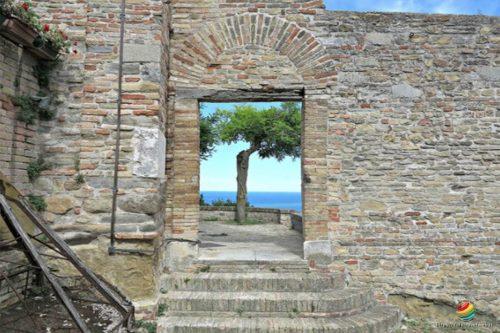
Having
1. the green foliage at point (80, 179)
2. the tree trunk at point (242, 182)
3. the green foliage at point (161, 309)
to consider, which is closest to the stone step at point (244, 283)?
the green foliage at point (161, 309)

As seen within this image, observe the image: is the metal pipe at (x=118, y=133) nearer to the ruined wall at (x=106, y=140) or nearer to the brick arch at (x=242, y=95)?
the ruined wall at (x=106, y=140)

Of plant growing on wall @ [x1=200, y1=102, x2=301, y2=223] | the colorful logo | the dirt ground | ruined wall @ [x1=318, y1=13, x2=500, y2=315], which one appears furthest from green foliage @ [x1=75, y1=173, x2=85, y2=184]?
plant growing on wall @ [x1=200, y1=102, x2=301, y2=223]

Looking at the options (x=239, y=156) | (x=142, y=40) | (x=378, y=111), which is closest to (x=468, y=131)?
(x=378, y=111)

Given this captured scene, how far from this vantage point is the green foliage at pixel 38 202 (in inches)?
180

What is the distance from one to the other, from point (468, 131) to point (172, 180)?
4.47 m

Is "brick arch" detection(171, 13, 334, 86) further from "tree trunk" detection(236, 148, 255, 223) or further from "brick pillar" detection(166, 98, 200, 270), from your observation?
"tree trunk" detection(236, 148, 255, 223)

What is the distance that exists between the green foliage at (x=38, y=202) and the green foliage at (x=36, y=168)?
23 cm

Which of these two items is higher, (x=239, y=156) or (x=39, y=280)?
(x=239, y=156)

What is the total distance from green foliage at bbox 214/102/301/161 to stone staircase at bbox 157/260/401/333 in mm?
11247

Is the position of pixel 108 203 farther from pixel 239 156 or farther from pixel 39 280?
pixel 239 156

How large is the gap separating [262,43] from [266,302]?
3.69 meters

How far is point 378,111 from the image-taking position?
5.71 metres

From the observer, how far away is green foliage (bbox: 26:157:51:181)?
15.2 ft

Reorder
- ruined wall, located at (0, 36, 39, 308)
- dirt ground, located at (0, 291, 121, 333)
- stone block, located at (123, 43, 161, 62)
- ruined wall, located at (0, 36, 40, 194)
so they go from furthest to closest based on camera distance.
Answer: stone block, located at (123, 43, 161, 62) → ruined wall, located at (0, 36, 40, 194) → ruined wall, located at (0, 36, 39, 308) → dirt ground, located at (0, 291, 121, 333)
